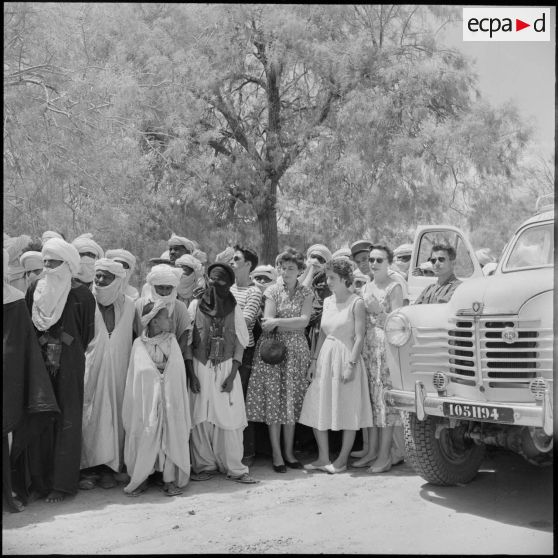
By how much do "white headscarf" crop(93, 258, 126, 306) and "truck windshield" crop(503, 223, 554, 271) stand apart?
300cm

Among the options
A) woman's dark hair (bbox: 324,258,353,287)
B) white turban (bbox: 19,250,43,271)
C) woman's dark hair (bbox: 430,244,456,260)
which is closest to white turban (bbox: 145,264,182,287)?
woman's dark hair (bbox: 324,258,353,287)

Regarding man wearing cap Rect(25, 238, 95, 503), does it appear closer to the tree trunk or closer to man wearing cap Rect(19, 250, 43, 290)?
man wearing cap Rect(19, 250, 43, 290)

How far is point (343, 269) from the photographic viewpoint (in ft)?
21.0

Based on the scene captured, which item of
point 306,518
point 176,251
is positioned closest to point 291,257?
point 176,251

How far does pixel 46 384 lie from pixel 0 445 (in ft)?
1.64

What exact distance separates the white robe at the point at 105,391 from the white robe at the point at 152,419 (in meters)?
0.13

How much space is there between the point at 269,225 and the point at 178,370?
12.5 m

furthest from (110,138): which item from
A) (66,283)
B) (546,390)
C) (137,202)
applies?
(546,390)

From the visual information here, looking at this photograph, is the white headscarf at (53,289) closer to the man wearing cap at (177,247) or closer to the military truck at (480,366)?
the man wearing cap at (177,247)

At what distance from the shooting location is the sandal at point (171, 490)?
556cm

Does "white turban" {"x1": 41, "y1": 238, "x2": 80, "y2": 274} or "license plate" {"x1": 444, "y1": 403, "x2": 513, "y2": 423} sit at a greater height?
"white turban" {"x1": 41, "y1": 238, "x2": 80, "y2": 274}

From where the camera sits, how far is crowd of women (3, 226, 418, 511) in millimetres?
5422

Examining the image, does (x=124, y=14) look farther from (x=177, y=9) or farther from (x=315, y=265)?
(x=315, y=265)

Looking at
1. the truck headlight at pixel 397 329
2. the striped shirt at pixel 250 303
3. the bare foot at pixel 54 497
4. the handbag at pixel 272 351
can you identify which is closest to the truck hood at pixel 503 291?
the truck headlight at pixel 397 329
